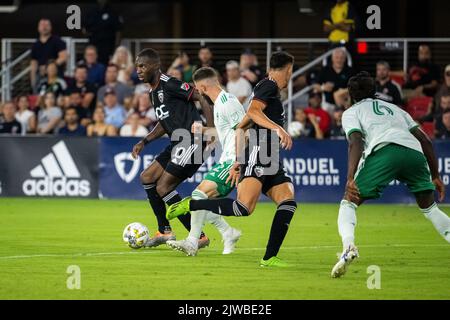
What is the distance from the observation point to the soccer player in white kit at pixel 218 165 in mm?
12086

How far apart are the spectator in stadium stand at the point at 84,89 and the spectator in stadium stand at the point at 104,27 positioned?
30.6 inches

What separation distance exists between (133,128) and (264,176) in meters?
11.1

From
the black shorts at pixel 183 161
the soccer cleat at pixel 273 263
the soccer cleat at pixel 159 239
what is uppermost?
the black shorts at pixel 183 161

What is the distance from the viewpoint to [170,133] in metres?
13.5

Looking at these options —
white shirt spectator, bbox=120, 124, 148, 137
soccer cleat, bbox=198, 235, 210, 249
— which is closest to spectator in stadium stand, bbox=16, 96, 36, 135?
white shirt spectator, bbox=120, 124, 148, 137

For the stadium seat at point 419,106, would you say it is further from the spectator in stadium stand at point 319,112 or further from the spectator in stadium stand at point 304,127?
the spectator in stadium stand at point 304,127

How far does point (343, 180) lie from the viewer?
67.3ft

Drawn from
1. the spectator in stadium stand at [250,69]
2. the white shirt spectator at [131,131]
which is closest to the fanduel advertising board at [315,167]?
the white shirt spectator at [131,131]

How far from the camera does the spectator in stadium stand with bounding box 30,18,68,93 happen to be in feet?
78.1

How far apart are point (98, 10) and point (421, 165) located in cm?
1395

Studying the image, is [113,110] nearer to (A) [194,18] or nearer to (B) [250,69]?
(B) [250,69]

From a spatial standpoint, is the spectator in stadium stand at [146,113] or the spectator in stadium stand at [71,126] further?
the spectator in stadium stand at [71,126]

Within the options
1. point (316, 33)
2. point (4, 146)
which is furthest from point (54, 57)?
point (316, 33)

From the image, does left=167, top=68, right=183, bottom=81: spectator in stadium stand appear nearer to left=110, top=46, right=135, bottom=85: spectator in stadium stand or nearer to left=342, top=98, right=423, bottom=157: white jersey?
left=110, top=46, right=135, bottom=85: spectator in stadium stand
